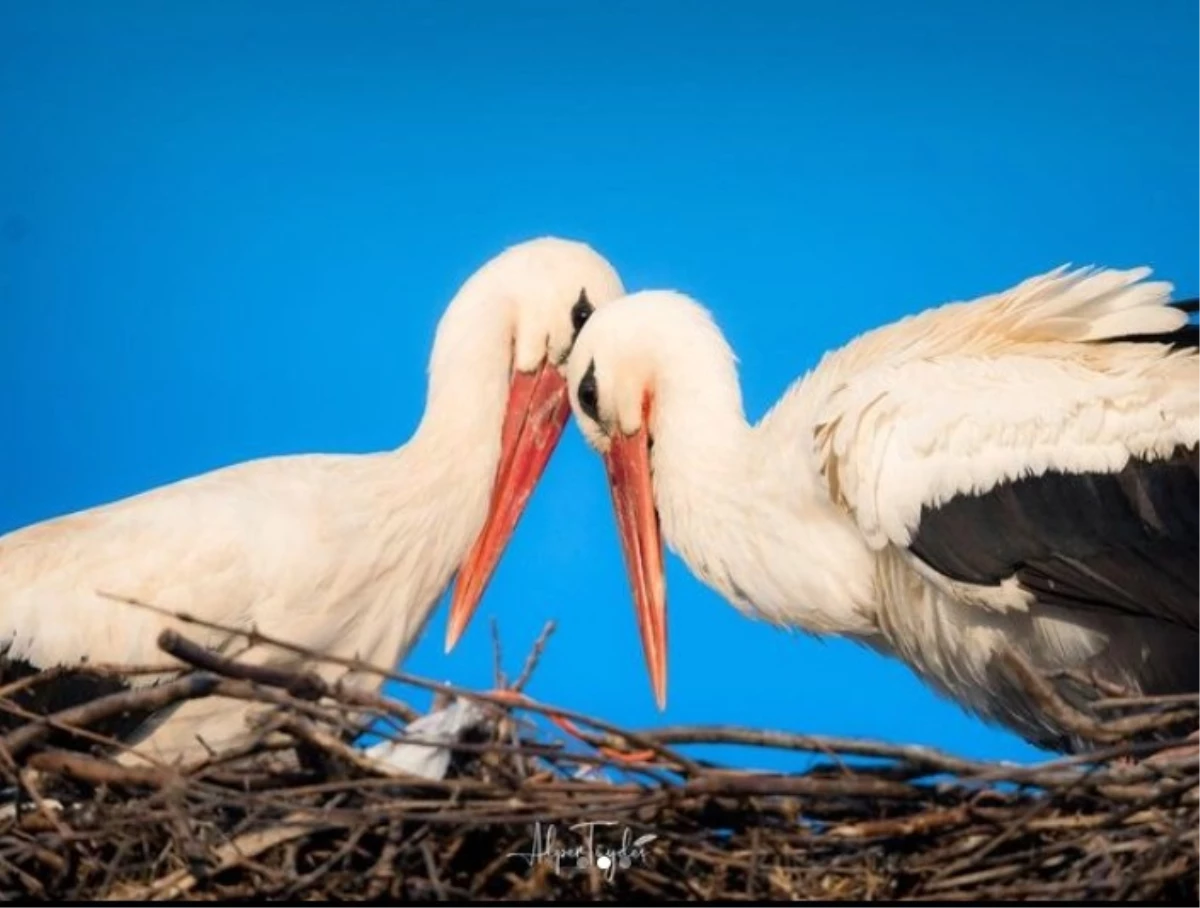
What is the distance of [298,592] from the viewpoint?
175 inches

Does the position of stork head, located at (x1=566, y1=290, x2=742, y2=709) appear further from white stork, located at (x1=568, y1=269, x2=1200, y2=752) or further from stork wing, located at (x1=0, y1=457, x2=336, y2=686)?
stork wing, located at (x1=0, y1=457, x2=336, y2=686)

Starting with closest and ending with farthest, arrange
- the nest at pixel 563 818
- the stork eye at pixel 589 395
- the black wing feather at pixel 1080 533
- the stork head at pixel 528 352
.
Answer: the nest at pixel 563 818
the black wing feather at pixel 1080 533
the stork eye at pixel 589 395
the stork head at pixel 528 352

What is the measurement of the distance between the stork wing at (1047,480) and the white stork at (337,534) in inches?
35.7

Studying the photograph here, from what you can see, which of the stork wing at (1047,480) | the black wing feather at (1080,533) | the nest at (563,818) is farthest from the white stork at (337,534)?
the black wing feather at (1080,533)

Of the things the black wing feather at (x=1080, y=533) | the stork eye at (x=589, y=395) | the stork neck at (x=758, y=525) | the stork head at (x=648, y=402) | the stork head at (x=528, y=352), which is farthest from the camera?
the stork head at (x=528, y=352)

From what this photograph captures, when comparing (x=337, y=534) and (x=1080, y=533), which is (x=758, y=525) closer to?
(x=1080, y=533)

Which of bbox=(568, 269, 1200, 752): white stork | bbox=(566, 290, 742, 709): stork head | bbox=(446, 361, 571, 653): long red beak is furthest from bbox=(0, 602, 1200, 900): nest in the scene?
bbox=(446, 361, 571, 653): long red beak

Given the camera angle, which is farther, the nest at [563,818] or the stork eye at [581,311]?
the stork eye at [581,311]

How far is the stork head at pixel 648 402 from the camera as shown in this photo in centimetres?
465

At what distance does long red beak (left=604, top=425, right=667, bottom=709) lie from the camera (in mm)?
4805

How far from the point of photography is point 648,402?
4773mm

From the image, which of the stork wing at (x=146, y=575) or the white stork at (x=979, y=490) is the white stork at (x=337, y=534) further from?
the white stork at (x=979, y=490)

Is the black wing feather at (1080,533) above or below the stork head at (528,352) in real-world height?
below

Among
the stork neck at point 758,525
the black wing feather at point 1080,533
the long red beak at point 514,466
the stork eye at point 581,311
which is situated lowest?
the black wing feather at point 1080,533
